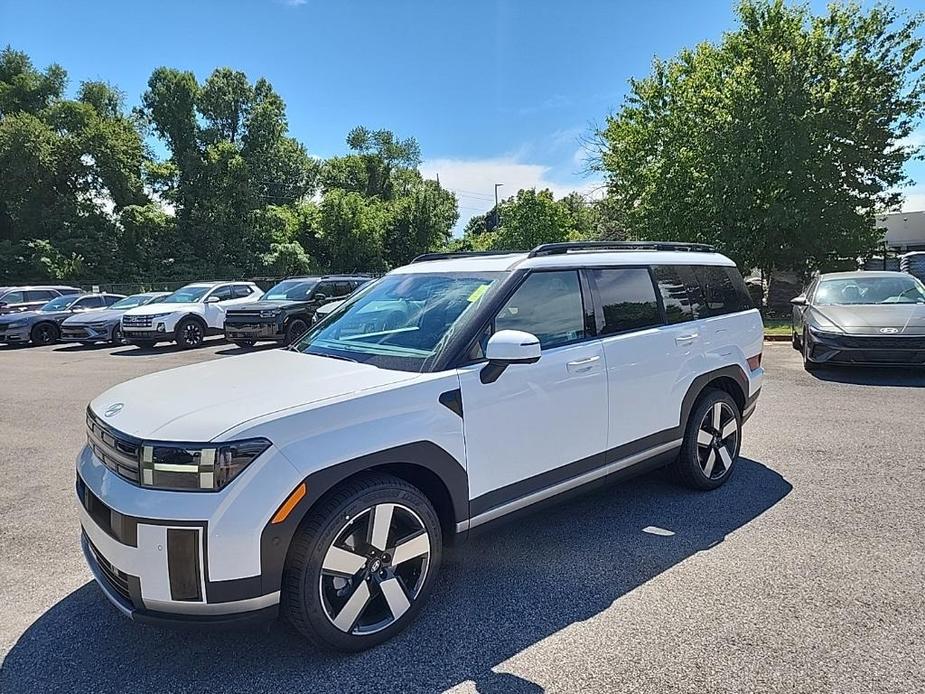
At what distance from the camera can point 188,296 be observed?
16.9 metres

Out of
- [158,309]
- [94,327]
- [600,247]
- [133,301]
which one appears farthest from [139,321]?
[600,247]

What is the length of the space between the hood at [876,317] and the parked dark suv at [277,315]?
1041cm

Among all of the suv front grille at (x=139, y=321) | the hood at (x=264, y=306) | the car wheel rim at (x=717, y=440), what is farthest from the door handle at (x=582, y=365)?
the suv front grille at (x=139, y=321)

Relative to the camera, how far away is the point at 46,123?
38125 millimetres

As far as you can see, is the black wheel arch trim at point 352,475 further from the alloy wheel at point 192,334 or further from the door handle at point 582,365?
the alloy wheel at point 192,334

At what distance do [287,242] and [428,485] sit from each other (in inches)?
1496

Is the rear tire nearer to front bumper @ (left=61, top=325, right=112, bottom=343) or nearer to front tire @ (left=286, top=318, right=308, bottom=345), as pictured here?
front tire @ (left=286, top=318, right=308, bottom=345)

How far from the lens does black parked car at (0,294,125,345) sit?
56.2 feet

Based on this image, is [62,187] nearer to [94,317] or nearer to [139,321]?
[94,317]

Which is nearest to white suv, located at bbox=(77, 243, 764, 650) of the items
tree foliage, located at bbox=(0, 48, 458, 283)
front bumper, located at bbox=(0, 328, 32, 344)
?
front bumper, located at bbox=(0, 328, 32, 344)

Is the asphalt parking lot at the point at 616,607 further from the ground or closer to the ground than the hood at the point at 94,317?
closer to the ground

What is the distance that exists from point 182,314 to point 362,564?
14501 millimetres

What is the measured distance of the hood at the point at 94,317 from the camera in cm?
1635

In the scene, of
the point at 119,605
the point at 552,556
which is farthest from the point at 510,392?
Result: the point at 119,605
